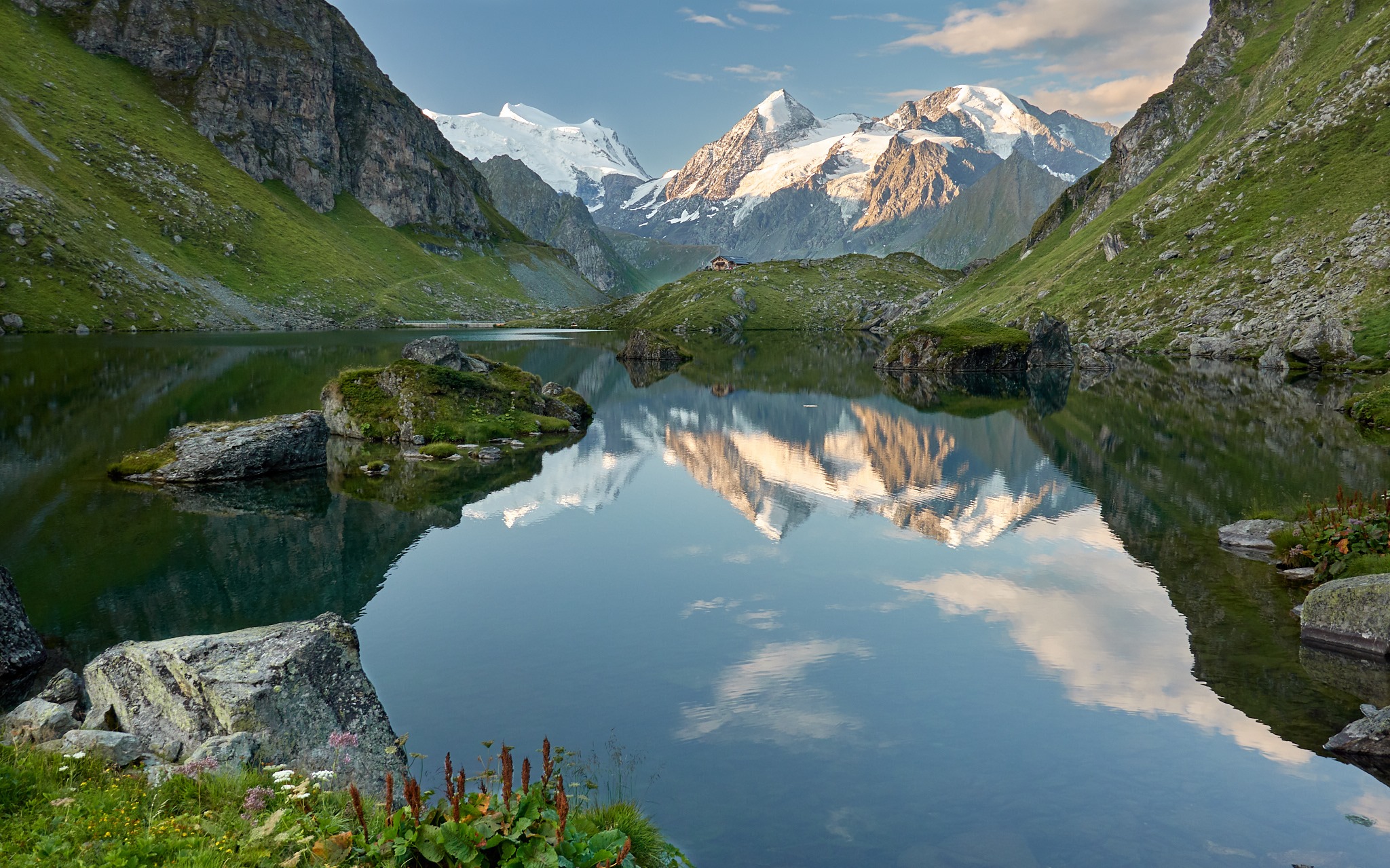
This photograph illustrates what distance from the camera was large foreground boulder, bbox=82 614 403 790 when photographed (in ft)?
43.0

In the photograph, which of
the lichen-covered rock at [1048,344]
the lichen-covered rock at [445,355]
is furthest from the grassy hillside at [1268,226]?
the lichen-covered rock at [445,355]

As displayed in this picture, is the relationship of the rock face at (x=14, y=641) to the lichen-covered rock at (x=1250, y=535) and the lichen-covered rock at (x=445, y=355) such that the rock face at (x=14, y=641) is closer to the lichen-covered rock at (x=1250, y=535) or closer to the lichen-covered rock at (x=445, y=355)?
the lichen-covered rock at (x=1250, y=535)

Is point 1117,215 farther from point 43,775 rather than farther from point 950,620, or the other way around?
point 43,775

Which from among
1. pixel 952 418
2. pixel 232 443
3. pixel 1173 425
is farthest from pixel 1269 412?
pixel 232 443

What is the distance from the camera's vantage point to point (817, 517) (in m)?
34.7

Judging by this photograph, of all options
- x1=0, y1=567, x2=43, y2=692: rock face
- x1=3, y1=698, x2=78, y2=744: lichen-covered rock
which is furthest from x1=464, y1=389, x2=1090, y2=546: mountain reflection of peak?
x1=3, y1=698, x2=78, y2=744: lichen-covered rock

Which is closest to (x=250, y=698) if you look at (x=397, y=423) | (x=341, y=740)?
(x=341, y=740)

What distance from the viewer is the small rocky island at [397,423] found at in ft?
125

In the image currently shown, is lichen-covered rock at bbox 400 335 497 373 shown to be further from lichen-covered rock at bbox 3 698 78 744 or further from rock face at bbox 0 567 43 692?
lichen-covered rock at bbox 3 698 78 744

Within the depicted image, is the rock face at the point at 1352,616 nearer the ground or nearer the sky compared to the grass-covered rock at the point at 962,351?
nearer the ground

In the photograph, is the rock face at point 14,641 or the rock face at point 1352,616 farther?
the rock face at point 1352,616

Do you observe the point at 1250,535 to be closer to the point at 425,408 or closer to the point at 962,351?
the point at 425,408

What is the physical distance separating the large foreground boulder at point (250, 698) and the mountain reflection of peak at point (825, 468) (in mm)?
18656

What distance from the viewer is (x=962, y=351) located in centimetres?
11375
